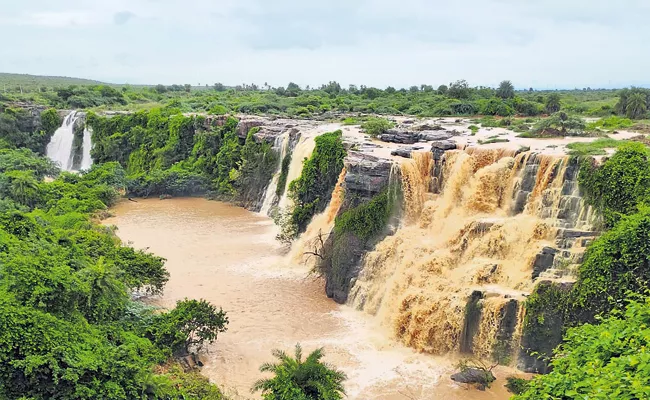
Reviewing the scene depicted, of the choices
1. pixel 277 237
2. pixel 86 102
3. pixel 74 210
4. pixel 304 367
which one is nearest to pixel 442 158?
pixel 277 237

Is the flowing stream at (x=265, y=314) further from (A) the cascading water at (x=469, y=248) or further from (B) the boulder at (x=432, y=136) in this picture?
(B) the boulder at (x=432, y=136)

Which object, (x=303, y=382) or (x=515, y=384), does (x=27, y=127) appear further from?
(x=515, y=384)

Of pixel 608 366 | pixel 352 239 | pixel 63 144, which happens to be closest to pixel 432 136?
pixel 352 239

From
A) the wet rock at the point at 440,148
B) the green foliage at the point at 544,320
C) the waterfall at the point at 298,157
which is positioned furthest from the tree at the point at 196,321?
the waterfall at the point at 298,157

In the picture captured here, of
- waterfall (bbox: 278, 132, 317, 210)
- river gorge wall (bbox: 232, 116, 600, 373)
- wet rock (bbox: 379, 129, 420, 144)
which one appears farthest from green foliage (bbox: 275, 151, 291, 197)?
river gorge wall (bbox: 232, 116, 600, 373)

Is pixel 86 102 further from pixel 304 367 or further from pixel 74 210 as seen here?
pixel 304 367
